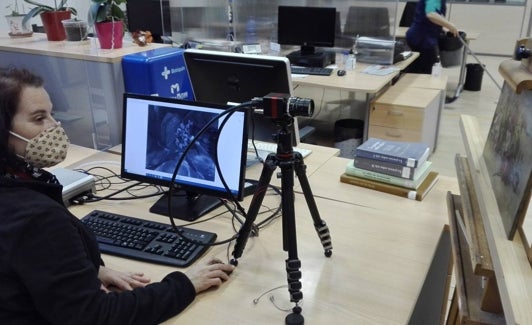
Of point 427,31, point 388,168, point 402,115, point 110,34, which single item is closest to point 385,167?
point 388,168

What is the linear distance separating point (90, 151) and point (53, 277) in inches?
52.7

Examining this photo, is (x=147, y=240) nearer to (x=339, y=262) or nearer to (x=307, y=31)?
(x=339, y=262)

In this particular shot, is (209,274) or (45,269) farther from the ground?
(45,269)

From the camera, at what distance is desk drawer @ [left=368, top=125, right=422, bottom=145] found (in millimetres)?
3400

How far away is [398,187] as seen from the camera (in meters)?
1.67

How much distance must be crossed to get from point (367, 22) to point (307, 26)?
0.53 metres

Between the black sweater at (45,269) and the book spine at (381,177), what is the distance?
0.99 metres

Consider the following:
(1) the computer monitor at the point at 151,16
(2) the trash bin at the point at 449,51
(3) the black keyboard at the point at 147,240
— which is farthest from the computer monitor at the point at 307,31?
(2) the trash bin at the point at 449,51

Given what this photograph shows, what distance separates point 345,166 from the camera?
76.5 inches

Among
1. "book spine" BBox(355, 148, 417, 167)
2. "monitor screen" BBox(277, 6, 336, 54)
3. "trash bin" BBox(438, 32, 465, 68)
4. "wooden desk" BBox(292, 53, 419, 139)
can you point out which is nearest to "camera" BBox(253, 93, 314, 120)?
"book spine" BBox(355, 148, 417, 167)

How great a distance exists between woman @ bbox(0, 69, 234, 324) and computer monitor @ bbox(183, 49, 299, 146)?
69 cm

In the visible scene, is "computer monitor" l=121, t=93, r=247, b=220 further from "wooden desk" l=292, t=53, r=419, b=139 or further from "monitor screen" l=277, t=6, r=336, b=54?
"monitor screen" l=277, t=6, r=336, b=54

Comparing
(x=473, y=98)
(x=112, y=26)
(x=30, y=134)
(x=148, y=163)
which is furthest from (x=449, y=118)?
(x=30, y=134)

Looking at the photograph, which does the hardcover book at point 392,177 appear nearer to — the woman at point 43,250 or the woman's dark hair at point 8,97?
the woman at point 43,250
